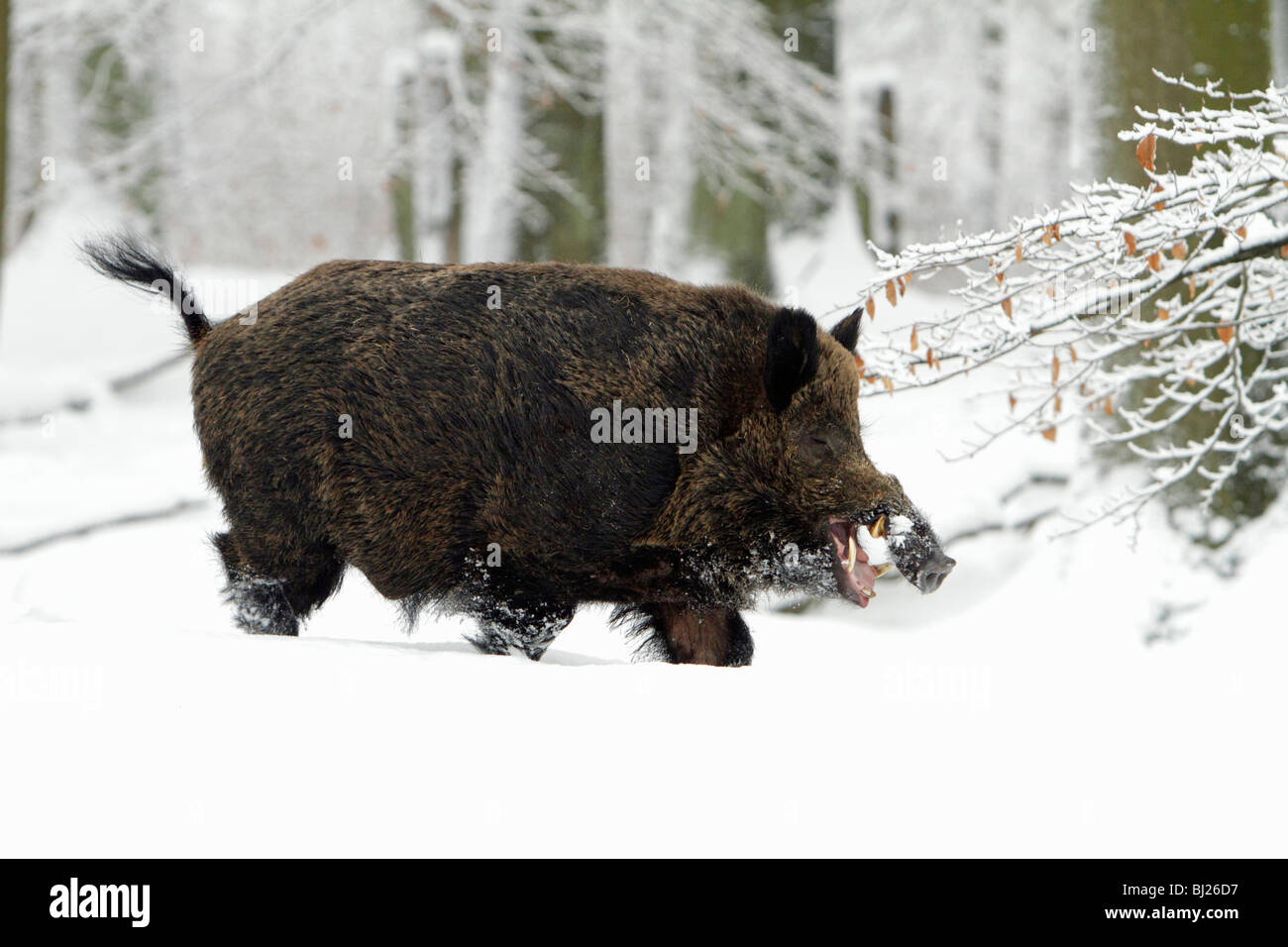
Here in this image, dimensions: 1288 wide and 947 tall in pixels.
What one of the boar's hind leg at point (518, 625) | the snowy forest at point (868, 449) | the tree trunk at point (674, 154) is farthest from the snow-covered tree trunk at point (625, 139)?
the boar's hind leg at point (518, 625)

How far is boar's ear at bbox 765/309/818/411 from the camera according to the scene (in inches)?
157

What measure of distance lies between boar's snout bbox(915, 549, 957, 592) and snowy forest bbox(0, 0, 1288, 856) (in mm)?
334

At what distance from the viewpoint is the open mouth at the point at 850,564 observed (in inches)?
158

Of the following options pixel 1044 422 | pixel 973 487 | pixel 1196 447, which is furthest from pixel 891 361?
pixel 973 487

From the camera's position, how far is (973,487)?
30.7 feet

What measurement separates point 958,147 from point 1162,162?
28.3 metres

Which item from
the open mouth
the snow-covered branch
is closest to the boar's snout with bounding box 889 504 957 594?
the open mouth

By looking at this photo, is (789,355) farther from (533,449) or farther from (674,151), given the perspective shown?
(674,151)

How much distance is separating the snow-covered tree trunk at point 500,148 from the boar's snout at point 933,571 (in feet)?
27.4

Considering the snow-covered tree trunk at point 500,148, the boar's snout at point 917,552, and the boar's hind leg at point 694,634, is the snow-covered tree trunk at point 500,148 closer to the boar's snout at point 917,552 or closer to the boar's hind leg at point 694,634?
the boar's hind leg at point 694,634

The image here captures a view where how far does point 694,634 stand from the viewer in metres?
4.47

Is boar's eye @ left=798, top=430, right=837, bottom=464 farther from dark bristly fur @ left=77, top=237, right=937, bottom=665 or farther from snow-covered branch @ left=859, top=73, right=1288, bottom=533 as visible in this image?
snow-covered branch @ left=859, top=73, right=1288, bottom=533

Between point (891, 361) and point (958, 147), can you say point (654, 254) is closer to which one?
point (891, 361)

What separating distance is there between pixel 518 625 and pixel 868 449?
5567 mm
